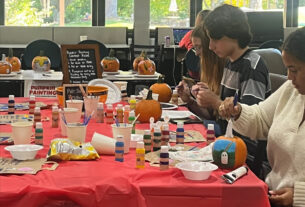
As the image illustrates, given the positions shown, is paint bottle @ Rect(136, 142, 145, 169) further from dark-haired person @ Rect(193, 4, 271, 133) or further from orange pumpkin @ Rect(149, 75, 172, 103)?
orange pumpkin @ Rect(149, 75, 172, 103)

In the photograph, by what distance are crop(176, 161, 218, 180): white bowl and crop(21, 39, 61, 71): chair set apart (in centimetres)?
632

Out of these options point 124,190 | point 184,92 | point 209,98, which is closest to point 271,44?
point 184,92

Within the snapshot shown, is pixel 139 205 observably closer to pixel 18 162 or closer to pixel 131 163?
pixel 131 163

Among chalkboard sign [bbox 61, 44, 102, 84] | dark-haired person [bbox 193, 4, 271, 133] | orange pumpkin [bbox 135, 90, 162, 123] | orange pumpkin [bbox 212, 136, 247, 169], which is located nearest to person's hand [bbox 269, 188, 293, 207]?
orange pumpkin [bbox 212, 136, 247, 169]

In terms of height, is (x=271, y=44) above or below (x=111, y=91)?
above

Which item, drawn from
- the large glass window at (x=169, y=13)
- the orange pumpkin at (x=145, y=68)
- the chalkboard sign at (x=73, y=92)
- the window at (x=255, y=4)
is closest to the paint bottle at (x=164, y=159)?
the chalkboard sign at (x=73, y=92)

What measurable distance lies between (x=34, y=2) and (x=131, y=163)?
335 inches

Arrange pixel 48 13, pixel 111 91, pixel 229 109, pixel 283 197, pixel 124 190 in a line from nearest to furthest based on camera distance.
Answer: pixel 124 190 < pixel 283 197 < pixel 229 109 < pixel 111 91 < pixel 48 13

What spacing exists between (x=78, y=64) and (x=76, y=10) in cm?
648

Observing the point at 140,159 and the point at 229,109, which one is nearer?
the point at 140,159

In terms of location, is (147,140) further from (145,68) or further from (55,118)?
(145,68)

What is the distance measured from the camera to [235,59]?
312 centimetres

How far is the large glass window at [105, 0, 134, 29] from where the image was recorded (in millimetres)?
10344

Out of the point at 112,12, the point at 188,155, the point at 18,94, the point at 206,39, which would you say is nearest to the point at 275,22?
the point at 112,12
